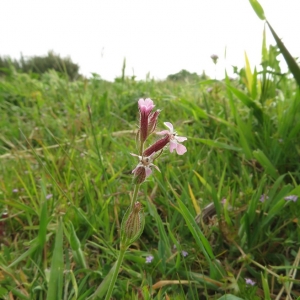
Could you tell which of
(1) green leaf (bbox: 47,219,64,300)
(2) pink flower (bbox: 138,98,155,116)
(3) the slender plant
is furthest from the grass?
(2) pink flower (bbox: 138,98,155,116)

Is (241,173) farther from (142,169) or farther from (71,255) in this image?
(142,169)

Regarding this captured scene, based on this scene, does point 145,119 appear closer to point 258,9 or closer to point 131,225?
point 131,225

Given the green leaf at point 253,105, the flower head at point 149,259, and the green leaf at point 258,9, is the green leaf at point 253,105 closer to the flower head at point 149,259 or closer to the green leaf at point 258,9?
the green leaf at point 258,9

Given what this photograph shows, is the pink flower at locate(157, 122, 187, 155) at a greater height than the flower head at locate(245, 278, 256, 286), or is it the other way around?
the pink flower at locate(157, 122, 187, 155)

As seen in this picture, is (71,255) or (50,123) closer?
(71,255)

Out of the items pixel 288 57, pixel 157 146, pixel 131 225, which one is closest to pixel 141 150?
pixel 157 146

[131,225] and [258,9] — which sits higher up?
[258,9]

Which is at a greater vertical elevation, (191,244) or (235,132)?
(235,132)

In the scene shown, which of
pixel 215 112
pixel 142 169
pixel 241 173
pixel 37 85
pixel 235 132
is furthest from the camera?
pixel 37 85

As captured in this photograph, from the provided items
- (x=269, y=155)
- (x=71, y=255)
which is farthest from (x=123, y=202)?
(x=269, y=155)

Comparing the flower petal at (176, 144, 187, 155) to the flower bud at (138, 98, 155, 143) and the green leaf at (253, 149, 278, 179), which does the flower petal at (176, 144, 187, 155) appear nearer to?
the flower bud at (138, 98, 155, 143)

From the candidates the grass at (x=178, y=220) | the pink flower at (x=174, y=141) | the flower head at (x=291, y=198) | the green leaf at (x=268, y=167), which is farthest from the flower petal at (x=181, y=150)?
the green leaf at (x=268, y=167)
